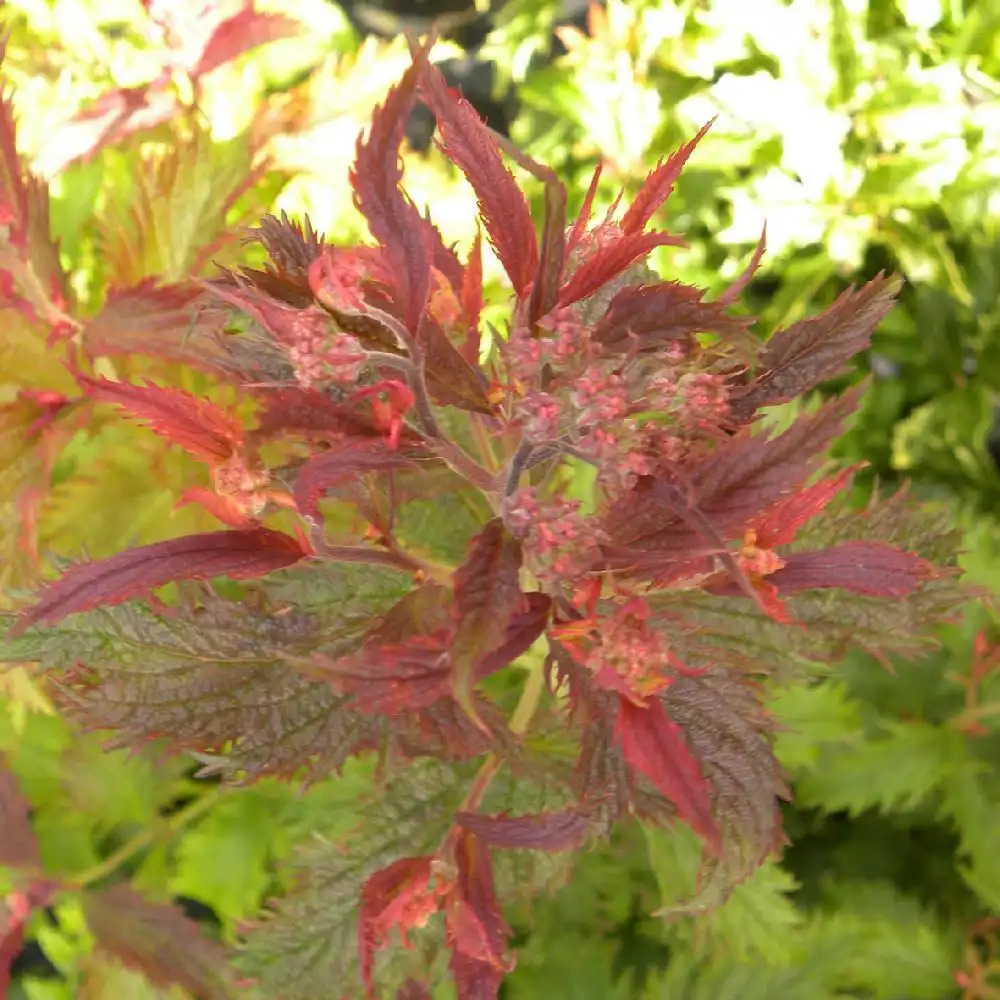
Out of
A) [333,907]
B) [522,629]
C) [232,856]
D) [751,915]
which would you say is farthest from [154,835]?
[522,629]

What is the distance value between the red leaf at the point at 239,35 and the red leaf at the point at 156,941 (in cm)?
85

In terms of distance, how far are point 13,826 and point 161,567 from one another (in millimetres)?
641

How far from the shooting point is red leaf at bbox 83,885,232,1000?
814 mm

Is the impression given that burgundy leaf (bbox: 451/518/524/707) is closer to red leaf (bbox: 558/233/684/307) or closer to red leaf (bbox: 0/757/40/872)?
red leaf (bbox: 558/233/684/307)

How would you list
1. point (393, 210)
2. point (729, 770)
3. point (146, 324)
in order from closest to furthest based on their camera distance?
point (393, 210), point (729, 770), point (146, 324)

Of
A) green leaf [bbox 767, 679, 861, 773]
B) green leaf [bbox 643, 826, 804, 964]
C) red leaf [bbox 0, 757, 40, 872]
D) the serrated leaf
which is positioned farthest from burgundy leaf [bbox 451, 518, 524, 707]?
red leaf [bbox 0, 757, 40, 872]

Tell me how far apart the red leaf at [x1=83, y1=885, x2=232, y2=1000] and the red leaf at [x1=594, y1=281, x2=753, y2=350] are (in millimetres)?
698

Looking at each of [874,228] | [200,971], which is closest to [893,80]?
[874,228]

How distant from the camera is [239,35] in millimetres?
952

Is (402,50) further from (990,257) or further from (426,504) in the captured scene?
(990,257)

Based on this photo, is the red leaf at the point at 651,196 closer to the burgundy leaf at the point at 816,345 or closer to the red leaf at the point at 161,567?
the burgundy leaf at the point at 816,345

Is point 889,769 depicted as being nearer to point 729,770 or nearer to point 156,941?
point 729,770

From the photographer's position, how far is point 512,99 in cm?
182

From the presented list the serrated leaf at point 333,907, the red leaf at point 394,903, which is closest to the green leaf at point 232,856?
the serrated leaf at point 333,907
